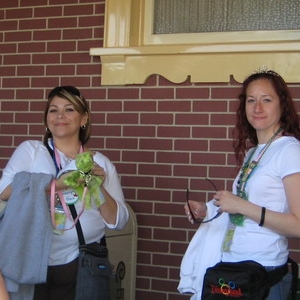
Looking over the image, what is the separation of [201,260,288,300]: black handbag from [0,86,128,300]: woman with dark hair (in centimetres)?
75

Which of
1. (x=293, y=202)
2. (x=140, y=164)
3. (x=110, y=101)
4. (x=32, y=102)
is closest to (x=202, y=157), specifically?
(x=140, y=164)

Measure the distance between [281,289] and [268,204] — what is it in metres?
0.38

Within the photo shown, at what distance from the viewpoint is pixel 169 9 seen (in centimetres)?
443

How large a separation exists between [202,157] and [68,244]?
154 centimetres

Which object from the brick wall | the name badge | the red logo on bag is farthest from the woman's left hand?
the brick wall

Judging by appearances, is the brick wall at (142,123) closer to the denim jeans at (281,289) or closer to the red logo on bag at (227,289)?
the denim jeans at (281,289)

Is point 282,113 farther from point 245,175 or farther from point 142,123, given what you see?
point 142,123

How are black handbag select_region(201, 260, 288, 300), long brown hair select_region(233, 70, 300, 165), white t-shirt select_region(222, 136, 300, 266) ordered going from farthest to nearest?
long brown hair select_region(233, 70, 300, 165) → white t-shirt select_region(222, 136, 300, 266) → black handbag select_region(201, 260, 288, 300)

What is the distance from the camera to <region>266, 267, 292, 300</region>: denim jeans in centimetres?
247

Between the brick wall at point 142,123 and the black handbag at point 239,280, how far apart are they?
5.55ft

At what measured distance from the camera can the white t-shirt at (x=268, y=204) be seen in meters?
2.46

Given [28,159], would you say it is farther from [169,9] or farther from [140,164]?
[169,9]

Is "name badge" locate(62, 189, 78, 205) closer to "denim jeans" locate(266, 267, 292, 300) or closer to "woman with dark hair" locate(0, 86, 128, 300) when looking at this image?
"woman with dark hair" locate(0, 86, 128, 300)

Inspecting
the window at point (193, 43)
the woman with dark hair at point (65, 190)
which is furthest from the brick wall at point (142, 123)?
the woman with dark hair at point (65, 190)
